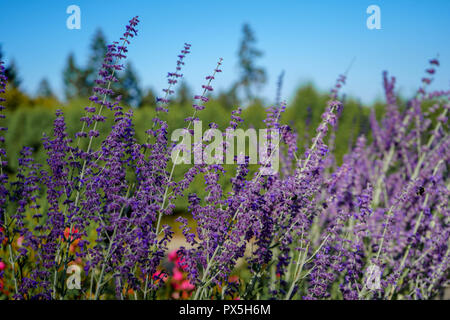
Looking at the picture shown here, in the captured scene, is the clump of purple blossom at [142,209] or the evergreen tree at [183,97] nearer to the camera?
the clump of purple blossom at [142,209]

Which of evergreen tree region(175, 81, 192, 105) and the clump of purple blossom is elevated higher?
evergreen tree region(175, 81, 192, 105)

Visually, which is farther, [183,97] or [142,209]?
[183,97]

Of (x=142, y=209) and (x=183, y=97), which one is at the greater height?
(x=183, y=97)

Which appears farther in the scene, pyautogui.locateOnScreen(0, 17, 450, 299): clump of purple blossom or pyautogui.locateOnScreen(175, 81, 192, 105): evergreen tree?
pyautogui.locateOnScreen(175, 81, 192, 105): evergreen tree

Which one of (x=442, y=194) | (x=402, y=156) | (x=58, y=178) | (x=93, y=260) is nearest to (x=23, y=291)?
(x=93, y=260)

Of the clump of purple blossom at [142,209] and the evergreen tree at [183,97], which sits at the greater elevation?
the evergreen tree at [183,97]
